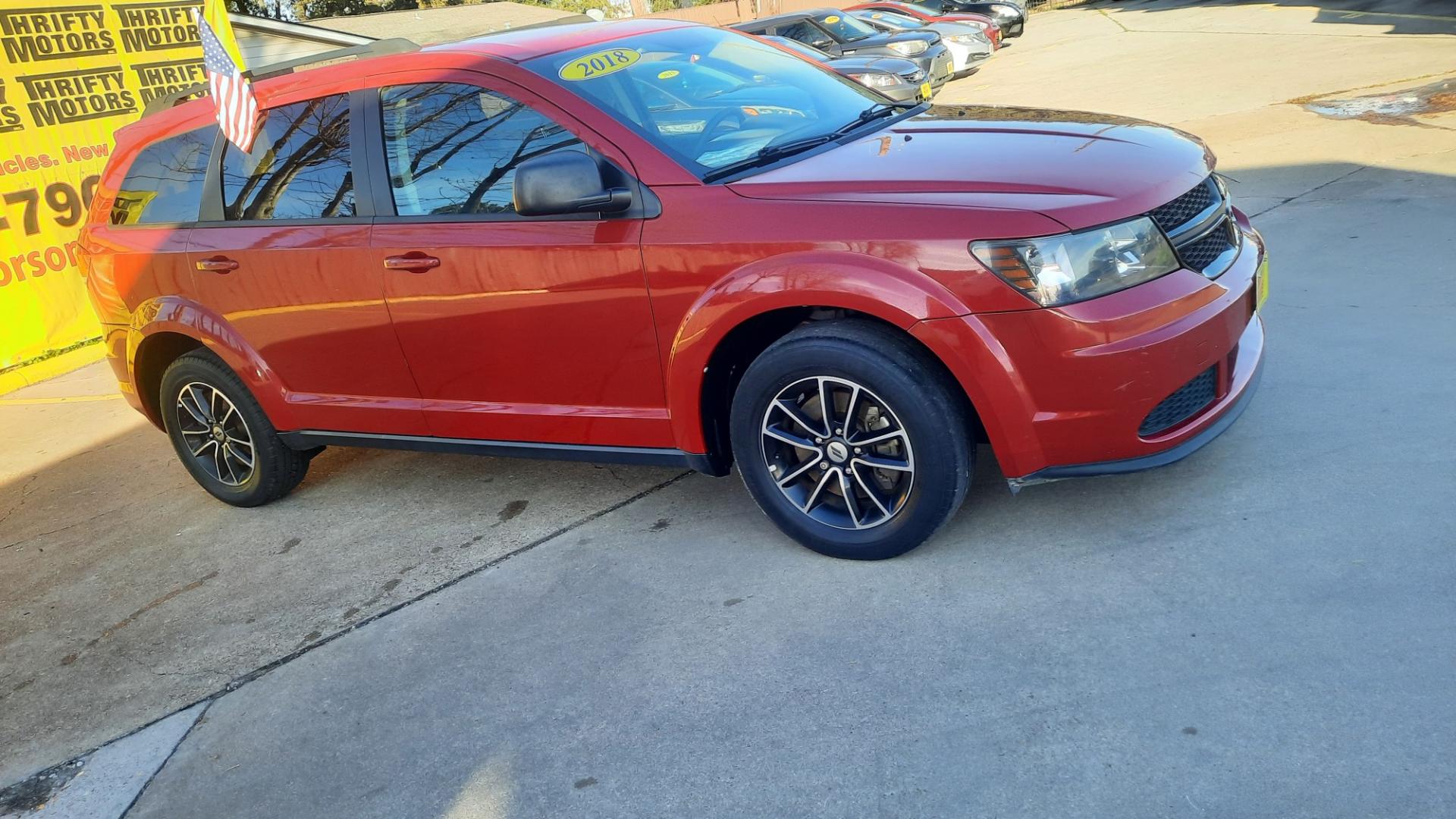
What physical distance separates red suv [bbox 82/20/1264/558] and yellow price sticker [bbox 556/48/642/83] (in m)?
0.01

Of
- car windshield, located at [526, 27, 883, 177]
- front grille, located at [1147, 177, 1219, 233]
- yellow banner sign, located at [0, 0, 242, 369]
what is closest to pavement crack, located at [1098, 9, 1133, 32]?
yellow banner sign, located at [0, 0, 242, 369]

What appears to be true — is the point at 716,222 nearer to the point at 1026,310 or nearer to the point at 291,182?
the point at 1026,310

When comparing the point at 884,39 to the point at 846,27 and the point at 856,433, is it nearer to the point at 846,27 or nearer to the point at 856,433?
the point at 846,27

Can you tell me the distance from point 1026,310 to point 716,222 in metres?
0.99

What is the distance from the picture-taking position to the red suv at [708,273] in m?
3.22

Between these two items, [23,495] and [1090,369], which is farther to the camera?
[23,495]

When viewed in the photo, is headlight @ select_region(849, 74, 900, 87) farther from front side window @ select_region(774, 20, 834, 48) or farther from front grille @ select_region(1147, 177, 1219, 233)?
front grille @ select_region(1147, 177, 1219, 233)

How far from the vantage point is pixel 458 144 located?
13.1 feet

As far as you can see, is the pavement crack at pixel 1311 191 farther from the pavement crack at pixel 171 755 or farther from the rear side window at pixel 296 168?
the pavement crack at pixel 171 755

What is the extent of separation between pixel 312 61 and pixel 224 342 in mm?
1258

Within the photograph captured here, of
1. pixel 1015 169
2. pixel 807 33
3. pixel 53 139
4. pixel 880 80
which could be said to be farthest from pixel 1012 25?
pixel 1015 169

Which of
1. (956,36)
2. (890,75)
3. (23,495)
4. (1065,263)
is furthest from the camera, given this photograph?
(956,36)

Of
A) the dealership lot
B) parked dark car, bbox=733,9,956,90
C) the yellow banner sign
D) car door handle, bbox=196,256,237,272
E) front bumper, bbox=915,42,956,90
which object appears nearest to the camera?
the dealership lot

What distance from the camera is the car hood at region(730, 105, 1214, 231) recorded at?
3.23 m
